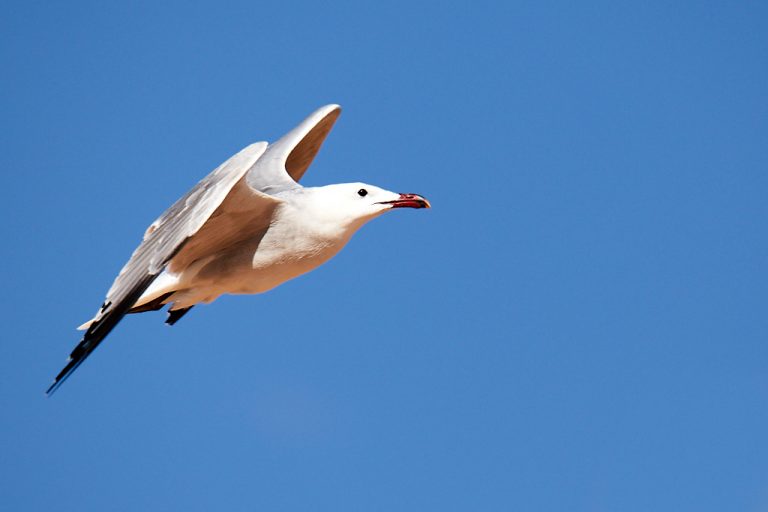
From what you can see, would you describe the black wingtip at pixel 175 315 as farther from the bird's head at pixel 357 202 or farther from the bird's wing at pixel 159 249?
the bird's head at pixel 357 202

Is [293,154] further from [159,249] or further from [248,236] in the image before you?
[159,249]

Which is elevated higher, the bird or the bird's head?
the bird's head

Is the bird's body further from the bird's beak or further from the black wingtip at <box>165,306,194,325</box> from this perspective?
the black wingtip at <box>165,306,194,325</box>

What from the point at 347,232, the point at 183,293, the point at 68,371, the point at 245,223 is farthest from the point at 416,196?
the point at 68,371

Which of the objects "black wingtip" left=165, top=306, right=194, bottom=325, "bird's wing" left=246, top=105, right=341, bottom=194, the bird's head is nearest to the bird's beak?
the bird's head

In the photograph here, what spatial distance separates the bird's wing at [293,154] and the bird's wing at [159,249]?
0.83 m

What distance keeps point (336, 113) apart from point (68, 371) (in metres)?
3.75

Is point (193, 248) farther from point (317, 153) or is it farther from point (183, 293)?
point (317, 153)

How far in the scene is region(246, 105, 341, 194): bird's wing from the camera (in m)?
9.68

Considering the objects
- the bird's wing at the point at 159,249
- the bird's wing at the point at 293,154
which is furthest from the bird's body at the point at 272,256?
the bird's wing at the point at 293,154

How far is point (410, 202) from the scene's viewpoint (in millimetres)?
9125

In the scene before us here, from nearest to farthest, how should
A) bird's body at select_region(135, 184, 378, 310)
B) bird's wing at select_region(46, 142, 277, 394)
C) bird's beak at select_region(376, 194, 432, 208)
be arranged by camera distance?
bird's wing at select_region(46, 142, 277, 394) → bird's body at select_region(135, 184, 378, 310) → bird's beak at select_region(376, 194, 432, 208)

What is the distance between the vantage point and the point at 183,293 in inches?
367

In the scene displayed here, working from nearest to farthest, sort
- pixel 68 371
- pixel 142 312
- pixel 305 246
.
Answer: pixel 68 371
pixel 305 246
pixel 142 312
